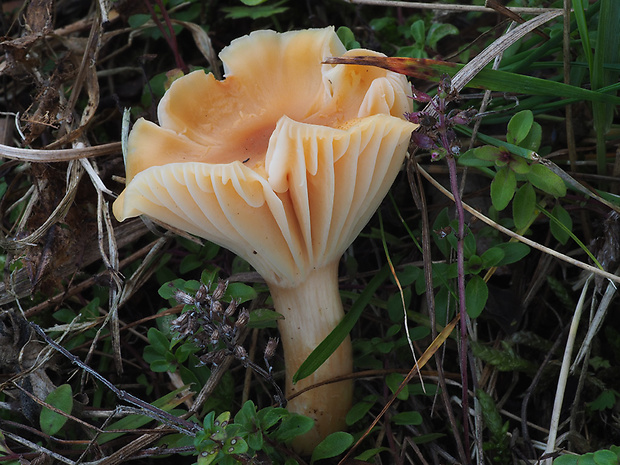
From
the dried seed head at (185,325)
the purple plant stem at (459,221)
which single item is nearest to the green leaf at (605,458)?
the purple plant stem at (459,221)

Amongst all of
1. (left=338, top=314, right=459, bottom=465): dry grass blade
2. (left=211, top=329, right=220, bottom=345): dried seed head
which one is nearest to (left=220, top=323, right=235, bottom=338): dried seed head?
(left=211, top=329, right=220, bottom=345): dried seed head

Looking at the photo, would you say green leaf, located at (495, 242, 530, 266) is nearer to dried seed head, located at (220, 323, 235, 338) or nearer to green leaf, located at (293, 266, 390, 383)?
green leaf, located at (293, 266, 390, 383)

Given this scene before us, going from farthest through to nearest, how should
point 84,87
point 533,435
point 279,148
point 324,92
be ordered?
point 84,87
point 533,435
point 324,92
point 279,148

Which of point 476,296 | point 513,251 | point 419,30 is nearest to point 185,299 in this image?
point 476,296

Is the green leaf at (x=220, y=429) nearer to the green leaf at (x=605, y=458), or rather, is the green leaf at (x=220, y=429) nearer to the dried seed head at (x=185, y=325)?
the dried seed head at (x=185, y=325)

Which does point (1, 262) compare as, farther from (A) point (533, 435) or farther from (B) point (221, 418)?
(A) point (533, 435)

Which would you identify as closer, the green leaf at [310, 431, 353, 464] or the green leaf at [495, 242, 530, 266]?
the green leaf at [310, 431, 353, 464]

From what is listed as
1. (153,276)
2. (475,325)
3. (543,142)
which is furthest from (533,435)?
(153,276)

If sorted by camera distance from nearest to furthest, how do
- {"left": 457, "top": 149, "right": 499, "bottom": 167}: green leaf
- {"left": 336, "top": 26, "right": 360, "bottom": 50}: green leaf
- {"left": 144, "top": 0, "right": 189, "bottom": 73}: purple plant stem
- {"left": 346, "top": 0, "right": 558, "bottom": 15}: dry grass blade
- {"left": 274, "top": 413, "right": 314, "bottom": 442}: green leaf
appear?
{"left": 274, "top": 413, "right": 314, "bottom": 442}: green leaf, {"left": 457, "top": 149, "right": 499, "bottom": 167}: green leaf, {"left": 346, "top": 0, "right": 558, "bottom": 15}: dry grass blade, {"left": 336, "top": 26, "right": 360, "bottom": 50}: green leaf, {"left": 144, "top": 0, "right": 189, "bottom": 73}: purple plant stem
